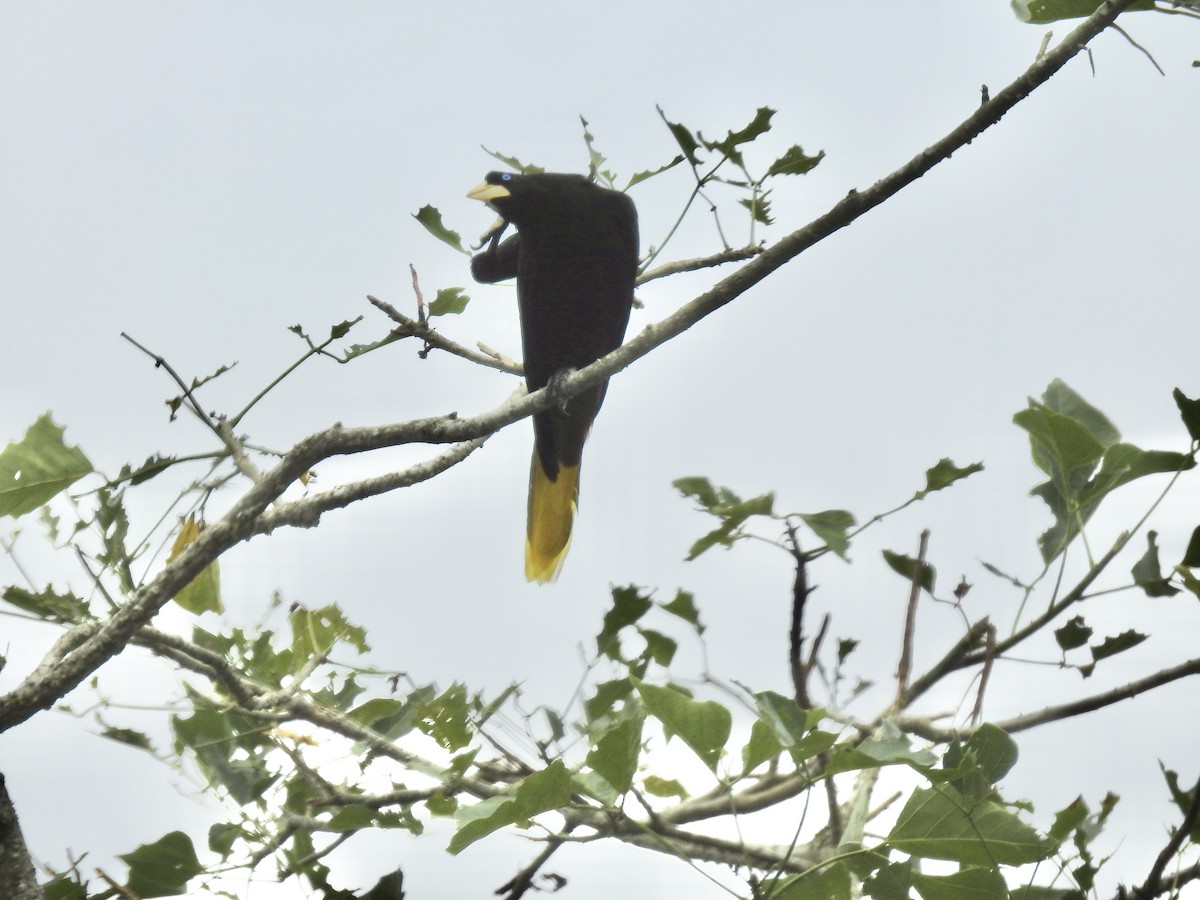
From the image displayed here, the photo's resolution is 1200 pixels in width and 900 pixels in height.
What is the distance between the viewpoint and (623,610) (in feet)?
3.77

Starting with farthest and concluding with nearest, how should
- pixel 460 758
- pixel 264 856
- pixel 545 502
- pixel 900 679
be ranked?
pixel 545 502
pixel 264 856
pixel 460 758
pixel 900 679

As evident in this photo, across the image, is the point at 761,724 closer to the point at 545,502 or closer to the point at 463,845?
the point at 463,845

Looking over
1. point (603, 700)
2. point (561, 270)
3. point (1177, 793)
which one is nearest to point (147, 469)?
point (603, 700)

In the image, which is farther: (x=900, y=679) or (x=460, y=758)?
(x=460, y=758)

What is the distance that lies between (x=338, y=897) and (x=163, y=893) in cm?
20

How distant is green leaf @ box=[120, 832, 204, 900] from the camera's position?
1117 mm

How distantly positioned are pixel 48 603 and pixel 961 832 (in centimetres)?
99

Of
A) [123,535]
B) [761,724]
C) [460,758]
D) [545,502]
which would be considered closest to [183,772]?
[123,535]

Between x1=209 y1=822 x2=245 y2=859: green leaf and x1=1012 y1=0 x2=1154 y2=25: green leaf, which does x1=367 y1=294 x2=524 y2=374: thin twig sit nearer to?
x1=209 y1=822 x2=245 y2=859: green leaf

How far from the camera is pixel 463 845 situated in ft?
2.58

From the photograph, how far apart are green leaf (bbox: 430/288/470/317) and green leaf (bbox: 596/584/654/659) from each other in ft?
1.42

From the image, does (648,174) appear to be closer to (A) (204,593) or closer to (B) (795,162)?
(B) (795,162)

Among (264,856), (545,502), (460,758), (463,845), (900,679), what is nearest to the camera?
(463,845)

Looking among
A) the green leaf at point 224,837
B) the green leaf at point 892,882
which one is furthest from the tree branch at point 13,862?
the green leaf at point 892,882
